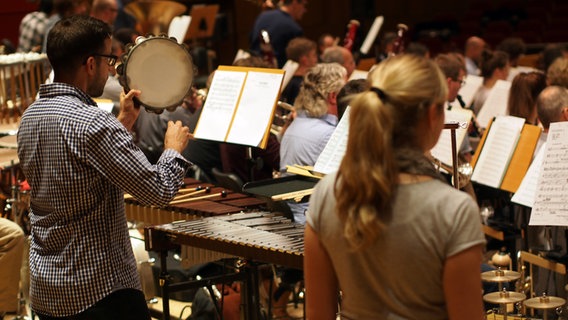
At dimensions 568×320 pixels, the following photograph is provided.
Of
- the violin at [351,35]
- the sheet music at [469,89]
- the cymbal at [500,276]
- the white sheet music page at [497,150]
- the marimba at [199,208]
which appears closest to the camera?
the cymbal at [500,276]

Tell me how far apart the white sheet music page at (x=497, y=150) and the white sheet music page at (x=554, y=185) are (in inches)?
46.5

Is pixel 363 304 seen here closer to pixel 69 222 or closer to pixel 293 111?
pixel 69 222

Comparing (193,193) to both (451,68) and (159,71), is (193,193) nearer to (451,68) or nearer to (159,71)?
(159,71)

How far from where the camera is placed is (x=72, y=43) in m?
3.17

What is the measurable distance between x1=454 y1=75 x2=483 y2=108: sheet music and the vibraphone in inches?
175

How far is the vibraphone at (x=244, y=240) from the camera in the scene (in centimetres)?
370

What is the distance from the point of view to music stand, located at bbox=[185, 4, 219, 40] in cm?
1238

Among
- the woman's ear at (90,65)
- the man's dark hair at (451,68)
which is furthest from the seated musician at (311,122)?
the woman's ear at (90,65)

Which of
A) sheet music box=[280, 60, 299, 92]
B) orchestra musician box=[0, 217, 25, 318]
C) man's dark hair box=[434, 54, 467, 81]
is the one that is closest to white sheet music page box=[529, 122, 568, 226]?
orchestra musician box=[0, 217, 25, 318]

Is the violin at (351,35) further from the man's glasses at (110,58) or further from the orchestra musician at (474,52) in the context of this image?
the man's glasses at (110,58)

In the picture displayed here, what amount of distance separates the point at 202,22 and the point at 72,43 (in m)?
9.50

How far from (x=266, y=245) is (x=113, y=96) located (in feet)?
11.7

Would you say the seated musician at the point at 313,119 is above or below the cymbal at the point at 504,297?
above

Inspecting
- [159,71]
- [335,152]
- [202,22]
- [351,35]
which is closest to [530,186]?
[335,152]
